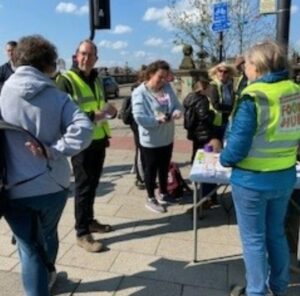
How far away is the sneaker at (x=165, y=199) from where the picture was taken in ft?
17.1

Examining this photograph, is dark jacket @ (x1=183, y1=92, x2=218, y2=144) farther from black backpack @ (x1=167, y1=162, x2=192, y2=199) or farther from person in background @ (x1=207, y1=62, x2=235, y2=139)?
black backpack @ (x1=167, y1=162, x2=192, y2=199)

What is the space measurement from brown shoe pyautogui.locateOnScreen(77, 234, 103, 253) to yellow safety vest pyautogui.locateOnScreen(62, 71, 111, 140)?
0.93 meters

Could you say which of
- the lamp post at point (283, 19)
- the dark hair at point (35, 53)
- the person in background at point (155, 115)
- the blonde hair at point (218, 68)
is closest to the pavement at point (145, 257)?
the person in background at point (155, 115)

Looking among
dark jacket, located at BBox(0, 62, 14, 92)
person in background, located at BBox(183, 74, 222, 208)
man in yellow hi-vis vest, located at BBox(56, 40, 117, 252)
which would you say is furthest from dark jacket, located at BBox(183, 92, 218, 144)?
dark jacket, located at BBox(0, 62, 14, 92)

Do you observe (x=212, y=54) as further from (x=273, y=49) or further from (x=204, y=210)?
(x=273, y=49)

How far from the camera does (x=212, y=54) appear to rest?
1805cm

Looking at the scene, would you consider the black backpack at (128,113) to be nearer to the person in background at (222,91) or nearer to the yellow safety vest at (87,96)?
the person in background at (222,91)

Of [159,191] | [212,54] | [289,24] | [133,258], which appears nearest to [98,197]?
[159,191]

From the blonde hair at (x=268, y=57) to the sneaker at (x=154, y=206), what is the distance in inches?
108

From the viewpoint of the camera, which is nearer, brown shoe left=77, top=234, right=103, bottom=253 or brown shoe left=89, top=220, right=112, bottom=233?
brown shoe left=77, top=234, right=103, bottom=253

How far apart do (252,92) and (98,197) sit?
11.2 feet

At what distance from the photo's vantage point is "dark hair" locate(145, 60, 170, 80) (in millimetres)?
4625

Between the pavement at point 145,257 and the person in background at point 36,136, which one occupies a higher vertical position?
the person in background at point 36,136

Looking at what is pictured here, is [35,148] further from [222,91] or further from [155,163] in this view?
[222,91]
